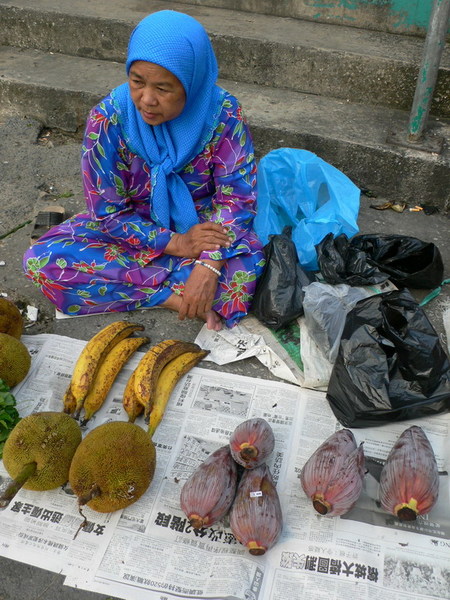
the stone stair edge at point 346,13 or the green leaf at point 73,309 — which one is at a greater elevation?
the stone stair edge at point 346,13

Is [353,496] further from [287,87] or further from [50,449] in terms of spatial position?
[287,87]

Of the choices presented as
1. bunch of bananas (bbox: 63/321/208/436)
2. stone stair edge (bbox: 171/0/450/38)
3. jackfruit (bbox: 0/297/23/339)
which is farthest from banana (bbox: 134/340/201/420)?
stone stair edge (bbox: 171/0/450/38)

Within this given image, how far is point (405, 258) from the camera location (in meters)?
2.47

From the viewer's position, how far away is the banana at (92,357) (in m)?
1.94

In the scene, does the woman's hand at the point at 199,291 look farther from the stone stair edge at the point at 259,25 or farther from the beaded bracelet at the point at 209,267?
the stone stair edge at the point at 259,25

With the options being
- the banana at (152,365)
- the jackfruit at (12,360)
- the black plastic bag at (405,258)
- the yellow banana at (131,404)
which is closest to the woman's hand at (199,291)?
the banana at (152,365)

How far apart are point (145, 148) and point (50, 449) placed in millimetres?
1211

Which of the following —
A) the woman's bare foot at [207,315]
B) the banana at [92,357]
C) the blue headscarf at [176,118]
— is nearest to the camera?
the blue headscarf at [176,118]

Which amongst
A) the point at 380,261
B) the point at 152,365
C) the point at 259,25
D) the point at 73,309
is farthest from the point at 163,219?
the point at 259,25

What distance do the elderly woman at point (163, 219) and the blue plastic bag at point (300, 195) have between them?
0.27 metres

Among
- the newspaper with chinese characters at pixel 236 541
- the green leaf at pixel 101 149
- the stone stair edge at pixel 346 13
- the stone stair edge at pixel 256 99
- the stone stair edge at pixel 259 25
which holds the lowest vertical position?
the newspaper with chinese characters at pixel 236 541

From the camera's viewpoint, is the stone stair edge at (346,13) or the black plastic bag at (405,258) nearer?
the black plastic bag at (405,258)

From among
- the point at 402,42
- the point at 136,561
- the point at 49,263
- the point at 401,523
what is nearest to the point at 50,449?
the point at 136,561

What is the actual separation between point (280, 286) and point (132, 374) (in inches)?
28.6
